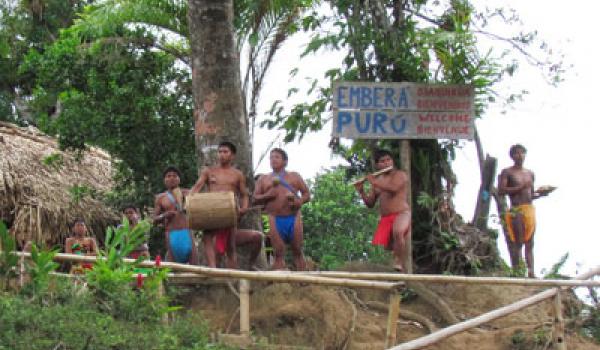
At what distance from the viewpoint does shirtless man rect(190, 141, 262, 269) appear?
938cm

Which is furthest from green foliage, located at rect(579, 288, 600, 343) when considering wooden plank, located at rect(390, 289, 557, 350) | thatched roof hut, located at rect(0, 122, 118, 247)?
thatched roof hut, located at rect(0, 122, 118, 247)

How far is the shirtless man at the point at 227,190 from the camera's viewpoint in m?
9.38

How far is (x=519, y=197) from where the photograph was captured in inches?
430

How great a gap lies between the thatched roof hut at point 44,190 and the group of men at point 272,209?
4.53 metres

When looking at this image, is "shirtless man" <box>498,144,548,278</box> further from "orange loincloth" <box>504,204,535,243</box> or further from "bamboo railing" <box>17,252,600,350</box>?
"bamboo railing" <box>17,252,600,350</box>

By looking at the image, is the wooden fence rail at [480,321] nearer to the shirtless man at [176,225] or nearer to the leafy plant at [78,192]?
the shirtless man at [176,225]

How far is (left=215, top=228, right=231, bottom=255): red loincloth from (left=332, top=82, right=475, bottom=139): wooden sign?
1.55 metres

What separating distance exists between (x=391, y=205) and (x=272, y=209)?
1092mm

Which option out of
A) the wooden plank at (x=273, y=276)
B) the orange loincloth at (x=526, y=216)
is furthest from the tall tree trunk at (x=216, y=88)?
the wooden plank at (x=273, y=276)

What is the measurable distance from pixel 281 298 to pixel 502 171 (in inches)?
124

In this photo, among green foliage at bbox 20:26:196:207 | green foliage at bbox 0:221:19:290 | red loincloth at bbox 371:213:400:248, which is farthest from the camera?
green foliage at bbox 20:26:196:207

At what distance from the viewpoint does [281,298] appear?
8805 millimetres

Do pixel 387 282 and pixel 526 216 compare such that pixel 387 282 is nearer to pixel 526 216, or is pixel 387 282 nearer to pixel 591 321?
pixel 591 321

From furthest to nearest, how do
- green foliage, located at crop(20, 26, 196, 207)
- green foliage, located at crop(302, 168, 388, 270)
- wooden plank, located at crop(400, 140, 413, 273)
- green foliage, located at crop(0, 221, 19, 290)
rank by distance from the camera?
green foliage, located at crop(302, 168, 388, 270)
green foliage, located at crop(20, 26, 196, 207)
wooden plank, located at crop(400, 140, 413, 273)
green foliage, located at crop(0, 221, 19, 290)
